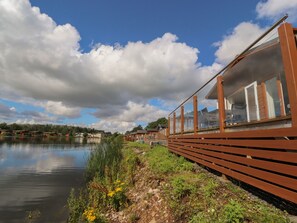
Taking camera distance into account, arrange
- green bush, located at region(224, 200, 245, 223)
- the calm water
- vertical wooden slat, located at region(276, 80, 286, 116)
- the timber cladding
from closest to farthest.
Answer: the timber cladding < green bush, located at region(224, 200, 245, 223) < vertical wooden slat, located at region(276, 80, 286, 116) < the calm water

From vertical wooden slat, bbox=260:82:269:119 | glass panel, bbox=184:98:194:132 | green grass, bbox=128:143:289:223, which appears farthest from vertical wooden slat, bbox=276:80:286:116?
Result: glass panel, bbox=184:98:194:132

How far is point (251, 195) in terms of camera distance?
3.27m

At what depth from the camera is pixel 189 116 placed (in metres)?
7.04

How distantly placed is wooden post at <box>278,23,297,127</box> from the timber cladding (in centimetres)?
31

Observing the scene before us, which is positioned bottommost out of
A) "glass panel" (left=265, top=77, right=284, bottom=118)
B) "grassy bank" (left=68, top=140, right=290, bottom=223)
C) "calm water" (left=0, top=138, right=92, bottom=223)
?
"calm water" (left=0, top=138, right=92, bottom=223)

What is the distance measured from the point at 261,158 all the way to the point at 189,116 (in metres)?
4.13

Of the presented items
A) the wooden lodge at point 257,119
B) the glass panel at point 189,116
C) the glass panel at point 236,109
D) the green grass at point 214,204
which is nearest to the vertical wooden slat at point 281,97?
the wooden lodge at point 257,119

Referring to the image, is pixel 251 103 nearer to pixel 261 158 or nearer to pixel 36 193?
pixel 261 158

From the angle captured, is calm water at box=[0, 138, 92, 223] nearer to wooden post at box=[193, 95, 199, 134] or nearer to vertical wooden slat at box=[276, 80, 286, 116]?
wooden post at box=[193, 95, 199, 134]

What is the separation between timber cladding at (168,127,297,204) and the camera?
7.70 ft

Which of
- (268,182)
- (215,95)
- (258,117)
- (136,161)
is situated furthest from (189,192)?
(136,161)

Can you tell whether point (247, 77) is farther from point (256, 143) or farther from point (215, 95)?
point (256, 143)

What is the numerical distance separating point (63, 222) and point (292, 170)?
18.2 feet

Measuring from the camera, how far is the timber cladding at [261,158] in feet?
7.70
